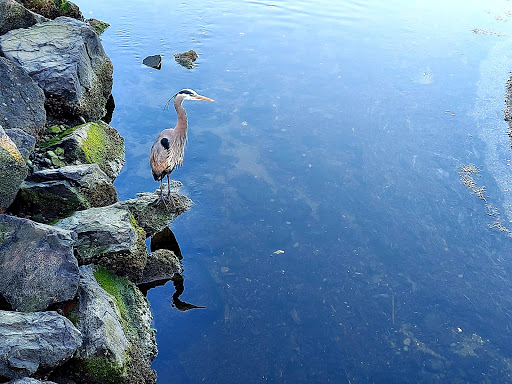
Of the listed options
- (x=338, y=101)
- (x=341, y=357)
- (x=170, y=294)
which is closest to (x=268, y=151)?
(x=338, y=101)

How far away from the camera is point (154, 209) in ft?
19.6

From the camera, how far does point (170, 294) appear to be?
5039mm

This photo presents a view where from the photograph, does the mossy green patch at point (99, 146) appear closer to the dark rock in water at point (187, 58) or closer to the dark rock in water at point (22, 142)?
the dark rock in water at point (22, 142)

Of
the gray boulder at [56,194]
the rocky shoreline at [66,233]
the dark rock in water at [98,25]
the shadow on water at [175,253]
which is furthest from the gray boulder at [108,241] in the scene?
the dark rock in water at [98,25]

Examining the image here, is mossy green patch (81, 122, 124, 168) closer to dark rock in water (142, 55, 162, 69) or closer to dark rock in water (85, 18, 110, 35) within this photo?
dark rock in water (142, 55, 162, 69)

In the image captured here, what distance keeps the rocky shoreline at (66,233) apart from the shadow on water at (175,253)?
0.18 ft

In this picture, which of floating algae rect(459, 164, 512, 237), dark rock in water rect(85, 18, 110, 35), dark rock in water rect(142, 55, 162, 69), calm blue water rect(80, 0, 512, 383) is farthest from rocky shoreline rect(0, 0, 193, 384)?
floating algae rect(459, 164, 512, 237)

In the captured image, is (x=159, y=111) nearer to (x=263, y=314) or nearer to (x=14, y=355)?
(x=263, y=314)

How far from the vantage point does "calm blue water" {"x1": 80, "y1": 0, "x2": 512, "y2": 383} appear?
4.61 meters

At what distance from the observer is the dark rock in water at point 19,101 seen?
545 cm

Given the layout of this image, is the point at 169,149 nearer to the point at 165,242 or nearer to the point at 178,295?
the point at 165,242

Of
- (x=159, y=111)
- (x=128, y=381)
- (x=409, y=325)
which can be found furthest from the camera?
(x=159, y=111)

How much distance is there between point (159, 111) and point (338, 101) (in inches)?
122

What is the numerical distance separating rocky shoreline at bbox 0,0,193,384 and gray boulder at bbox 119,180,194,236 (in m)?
0.01
